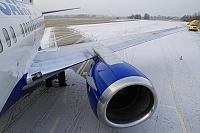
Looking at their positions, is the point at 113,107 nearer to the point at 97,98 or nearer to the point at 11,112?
the point at 97,98

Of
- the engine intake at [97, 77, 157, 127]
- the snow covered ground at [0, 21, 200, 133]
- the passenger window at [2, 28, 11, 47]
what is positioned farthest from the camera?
the snow covered ground at [0, 21, 200, 133]

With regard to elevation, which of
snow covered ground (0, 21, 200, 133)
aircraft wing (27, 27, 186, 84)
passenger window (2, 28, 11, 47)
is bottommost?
snow covered ground (0, 21, 200, 133)

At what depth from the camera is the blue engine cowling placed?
3.25 metres

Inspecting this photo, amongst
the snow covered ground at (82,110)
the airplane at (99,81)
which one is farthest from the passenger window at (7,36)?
the snow covered ground at (82,110)

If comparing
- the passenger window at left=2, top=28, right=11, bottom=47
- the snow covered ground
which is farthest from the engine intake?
the passenger window at left=2, top=28, right=11, bottom=47

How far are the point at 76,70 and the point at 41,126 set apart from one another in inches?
171

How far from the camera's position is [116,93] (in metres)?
3.40

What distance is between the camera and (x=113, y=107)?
13.0 feet

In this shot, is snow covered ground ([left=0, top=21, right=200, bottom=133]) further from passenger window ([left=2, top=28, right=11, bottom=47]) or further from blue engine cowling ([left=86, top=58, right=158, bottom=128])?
passenger window ([left=2, top=28, right=11, bottom=47])

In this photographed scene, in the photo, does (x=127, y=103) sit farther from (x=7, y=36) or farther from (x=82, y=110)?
(x=7, y=36)

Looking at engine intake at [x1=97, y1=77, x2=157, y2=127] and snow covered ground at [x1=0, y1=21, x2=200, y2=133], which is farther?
snow covered ground at [x1=0, y1=21, x2=200, y2=133]

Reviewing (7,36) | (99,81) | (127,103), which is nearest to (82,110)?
(127,103)

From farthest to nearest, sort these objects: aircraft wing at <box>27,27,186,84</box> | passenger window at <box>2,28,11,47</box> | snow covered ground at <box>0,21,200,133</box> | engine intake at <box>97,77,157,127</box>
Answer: snow covered ground at <box>0,21,200,133</box> → aircraft wing at <box>27,27,186,84</box> → engine intake at <box>97,77,157,127</box> → passenger window at <box>2,28,11,47</box>

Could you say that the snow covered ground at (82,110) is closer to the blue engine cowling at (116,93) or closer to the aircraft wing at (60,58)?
the blue engine cowling at (116,93)
